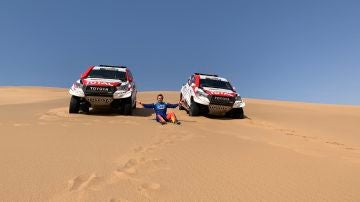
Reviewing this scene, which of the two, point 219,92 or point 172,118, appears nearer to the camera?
point 172,118

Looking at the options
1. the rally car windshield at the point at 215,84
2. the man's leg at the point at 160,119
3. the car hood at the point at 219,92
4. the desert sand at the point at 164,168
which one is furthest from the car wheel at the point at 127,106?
the desert sand at the point at 164,168

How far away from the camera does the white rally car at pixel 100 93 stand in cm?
1205

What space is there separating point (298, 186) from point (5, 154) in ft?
12.0

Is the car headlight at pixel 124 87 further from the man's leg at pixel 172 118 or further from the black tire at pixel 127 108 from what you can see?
the man's leg at pixel 172 118

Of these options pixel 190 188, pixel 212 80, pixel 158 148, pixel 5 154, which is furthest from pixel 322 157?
pixel 212 80

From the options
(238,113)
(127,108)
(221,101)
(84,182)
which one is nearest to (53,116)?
(127,108)

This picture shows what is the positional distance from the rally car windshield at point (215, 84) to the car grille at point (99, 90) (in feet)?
11.6

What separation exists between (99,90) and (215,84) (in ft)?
14.8

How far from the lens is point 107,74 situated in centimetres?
1327

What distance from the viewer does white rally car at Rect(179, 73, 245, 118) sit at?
1338 cm

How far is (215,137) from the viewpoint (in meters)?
8.16

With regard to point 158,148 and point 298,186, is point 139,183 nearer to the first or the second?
point 298,186

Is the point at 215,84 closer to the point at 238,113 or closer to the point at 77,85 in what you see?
the point at 238,113

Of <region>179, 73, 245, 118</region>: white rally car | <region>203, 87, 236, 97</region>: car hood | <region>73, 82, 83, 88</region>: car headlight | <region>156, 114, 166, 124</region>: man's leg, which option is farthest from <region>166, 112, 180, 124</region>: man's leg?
<region>73, 82, 83, 88</region>: car headlight
